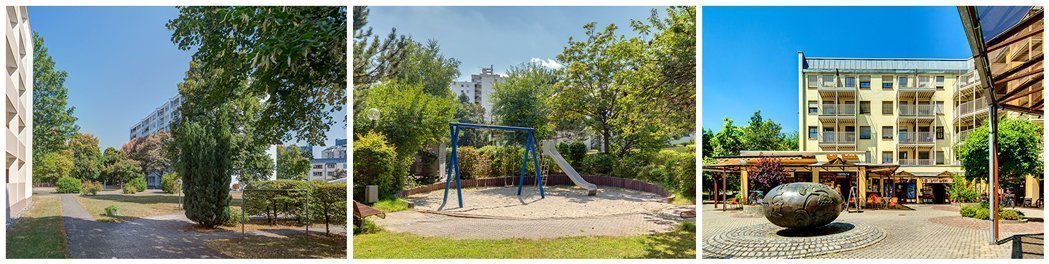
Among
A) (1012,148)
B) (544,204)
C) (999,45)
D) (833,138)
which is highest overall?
(999,45)

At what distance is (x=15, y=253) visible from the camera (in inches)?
A: 169

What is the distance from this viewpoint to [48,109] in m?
4.54

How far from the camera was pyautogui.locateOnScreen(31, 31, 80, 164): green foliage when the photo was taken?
4516mm

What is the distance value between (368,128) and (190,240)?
6.27 feet

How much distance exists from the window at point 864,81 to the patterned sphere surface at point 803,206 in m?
3.94

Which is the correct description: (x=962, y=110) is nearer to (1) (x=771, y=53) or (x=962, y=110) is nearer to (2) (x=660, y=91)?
(1) (x=771, y=53)

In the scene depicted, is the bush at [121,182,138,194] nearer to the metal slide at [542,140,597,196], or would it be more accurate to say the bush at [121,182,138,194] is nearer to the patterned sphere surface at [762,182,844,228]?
the metal slide at [542,140,597,196]

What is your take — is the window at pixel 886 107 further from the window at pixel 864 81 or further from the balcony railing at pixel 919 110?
the window at pixel 864 81

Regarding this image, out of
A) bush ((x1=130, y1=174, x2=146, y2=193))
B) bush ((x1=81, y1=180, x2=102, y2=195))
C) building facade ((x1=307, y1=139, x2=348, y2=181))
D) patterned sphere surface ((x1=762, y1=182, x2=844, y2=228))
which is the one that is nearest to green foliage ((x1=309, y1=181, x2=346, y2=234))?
building facade ((x1=307, y1=139, x2=348, y2=181))

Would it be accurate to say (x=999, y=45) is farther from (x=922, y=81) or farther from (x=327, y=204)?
(x=327, y=204)

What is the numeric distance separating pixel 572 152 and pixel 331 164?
3.92 metres

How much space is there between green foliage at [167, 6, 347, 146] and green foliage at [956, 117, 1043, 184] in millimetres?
9004

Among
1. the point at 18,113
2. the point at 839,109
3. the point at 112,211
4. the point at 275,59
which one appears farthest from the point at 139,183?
the point at 839,109

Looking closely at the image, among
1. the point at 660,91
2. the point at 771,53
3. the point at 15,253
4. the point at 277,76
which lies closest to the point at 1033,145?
the point at 771,53
